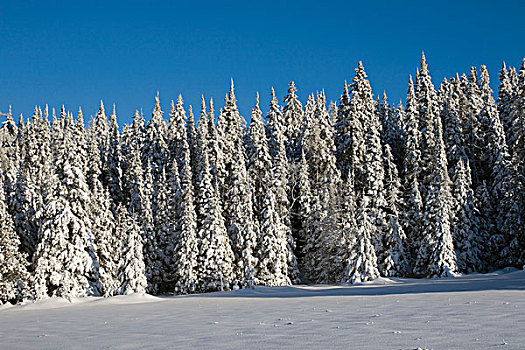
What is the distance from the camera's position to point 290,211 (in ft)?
194

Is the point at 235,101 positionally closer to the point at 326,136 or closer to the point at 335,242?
the point at 326,136

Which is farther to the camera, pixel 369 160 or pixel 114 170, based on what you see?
pixel 114 170

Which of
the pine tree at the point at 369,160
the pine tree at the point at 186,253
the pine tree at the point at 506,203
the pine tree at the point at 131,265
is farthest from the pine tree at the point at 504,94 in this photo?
the pine tree at the point at 131,265

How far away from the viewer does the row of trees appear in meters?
37.7

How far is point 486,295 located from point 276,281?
97.1 ft

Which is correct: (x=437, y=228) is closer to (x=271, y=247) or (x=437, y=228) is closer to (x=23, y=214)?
(x=271, y=247)

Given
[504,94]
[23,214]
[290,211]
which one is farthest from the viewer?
[504,94]

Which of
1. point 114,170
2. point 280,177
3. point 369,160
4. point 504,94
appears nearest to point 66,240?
point 280,177

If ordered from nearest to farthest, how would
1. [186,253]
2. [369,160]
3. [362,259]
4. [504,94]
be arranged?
[362,259] < [186,253] < [369,160] < [504,94]

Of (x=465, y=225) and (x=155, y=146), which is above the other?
(x=155, y=146)

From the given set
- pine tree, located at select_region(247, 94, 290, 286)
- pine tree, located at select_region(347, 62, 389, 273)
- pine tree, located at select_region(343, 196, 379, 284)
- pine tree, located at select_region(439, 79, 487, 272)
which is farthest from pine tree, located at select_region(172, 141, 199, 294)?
pine tree, located at select_region(439, 79, 487, 272)

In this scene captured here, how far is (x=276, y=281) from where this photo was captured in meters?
47.2

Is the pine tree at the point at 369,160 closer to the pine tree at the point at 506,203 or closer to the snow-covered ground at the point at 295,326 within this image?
the pine tree at the point at 506,203

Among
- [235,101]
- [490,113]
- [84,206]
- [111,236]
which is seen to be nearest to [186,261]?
[111,236]
